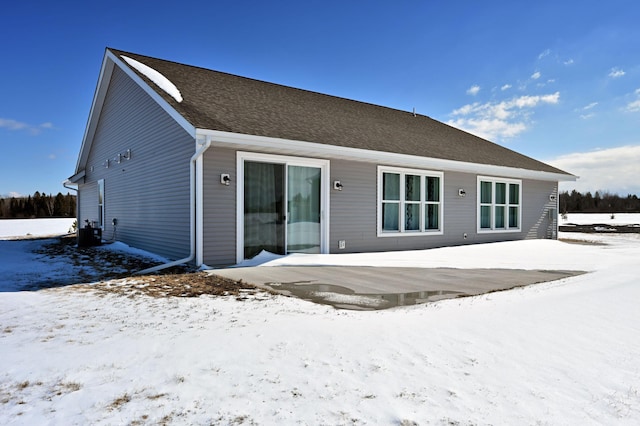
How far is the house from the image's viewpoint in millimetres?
7406

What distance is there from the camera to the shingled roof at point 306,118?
7.89m

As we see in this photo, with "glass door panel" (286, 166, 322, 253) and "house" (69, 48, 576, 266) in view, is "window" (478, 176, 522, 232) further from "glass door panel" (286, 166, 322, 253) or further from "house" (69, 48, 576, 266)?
"glass door panel" (286, 166, 322, 253)

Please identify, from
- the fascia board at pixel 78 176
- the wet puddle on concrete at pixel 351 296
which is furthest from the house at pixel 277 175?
the wet puddle on concrete at pixel 351 296

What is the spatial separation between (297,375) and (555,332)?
2.40m

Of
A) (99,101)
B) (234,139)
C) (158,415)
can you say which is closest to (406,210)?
(234,139)

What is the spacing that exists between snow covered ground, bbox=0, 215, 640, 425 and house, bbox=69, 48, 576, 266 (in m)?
3.32

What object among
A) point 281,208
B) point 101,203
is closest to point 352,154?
point 281,208

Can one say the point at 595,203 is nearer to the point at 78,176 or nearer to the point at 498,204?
the point at 498,204

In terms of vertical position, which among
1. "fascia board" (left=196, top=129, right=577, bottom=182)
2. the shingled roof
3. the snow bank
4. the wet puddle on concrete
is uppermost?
the shingled roof

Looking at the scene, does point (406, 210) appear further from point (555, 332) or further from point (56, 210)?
point (56, 210)

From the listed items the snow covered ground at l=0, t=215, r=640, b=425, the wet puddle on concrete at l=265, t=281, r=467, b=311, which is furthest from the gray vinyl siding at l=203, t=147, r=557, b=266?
the snow covered ground at l=0, t=215, r=640, b=425

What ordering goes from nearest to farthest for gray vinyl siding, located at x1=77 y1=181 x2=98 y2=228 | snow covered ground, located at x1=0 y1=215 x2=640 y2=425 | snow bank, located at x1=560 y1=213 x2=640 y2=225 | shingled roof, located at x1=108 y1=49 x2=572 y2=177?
snow covered ground, located at x1=0 y1=215 x2=640 y2=425 → shingled roof, located at x1=108 y1=49 x2=572 y2=177 → gray vinyl siding, located at x1=77 y1=181 x2=98 y2=228 → snow bank, located at x1=560 y1=213 x2=640 y2=225

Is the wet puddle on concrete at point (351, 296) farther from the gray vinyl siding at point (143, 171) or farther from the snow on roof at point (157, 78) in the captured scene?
the snow on roof at point (157, 78)

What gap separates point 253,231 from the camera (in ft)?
25.6
